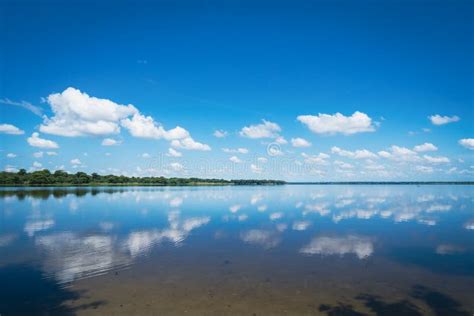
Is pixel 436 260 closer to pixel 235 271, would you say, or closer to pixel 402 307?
pixel 402 307

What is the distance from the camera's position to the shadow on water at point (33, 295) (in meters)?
9.30

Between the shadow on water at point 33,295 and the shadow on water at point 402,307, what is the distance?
765cm

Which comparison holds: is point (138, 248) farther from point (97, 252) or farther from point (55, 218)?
point (55, 218)

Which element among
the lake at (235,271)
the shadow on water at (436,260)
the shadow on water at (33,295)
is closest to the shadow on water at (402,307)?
the lake at (235,271)

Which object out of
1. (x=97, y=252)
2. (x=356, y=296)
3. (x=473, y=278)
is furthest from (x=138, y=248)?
(x=473, y=278)

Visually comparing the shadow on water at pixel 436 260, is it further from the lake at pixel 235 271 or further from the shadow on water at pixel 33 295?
the shadow on water at pixel 33 295

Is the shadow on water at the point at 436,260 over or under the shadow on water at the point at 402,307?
over

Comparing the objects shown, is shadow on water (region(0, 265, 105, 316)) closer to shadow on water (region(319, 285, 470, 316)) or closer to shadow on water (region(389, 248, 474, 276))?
shadow on water (region(319, 285, 470, 316))

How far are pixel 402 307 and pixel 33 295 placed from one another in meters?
12.4

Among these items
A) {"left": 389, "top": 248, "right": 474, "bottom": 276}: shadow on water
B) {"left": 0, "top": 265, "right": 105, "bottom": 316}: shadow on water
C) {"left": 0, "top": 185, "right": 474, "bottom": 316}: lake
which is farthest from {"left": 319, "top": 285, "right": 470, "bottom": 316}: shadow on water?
{"left": 0, "top": 265, "right": 105, "bottom": 316}: shadow on water

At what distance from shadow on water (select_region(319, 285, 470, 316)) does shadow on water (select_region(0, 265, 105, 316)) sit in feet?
25.1

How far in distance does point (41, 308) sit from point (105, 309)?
6.71ft

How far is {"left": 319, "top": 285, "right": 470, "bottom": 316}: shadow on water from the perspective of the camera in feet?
30.7

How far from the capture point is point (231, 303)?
32.6 ft
